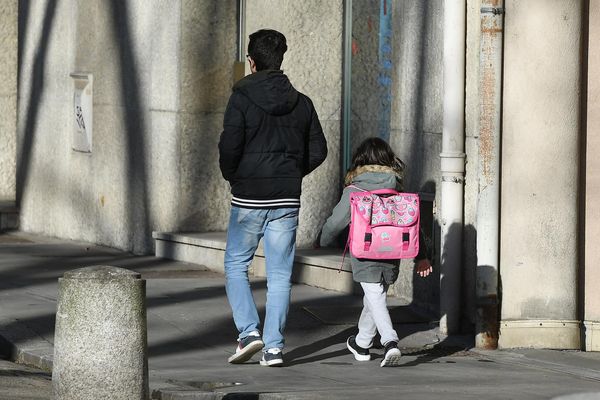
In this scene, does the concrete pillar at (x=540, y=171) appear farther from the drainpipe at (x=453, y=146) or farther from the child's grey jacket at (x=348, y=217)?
the child's grey jacket at (x=348, y=217)

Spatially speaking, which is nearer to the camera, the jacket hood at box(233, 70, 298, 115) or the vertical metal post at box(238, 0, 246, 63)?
the jacket hood at box(233, 70, 298, 115)

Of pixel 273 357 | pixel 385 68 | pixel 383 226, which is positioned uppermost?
pixel 385 68

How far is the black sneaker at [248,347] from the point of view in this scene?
342 inches

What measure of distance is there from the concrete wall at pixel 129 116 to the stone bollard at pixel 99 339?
22.9 ft

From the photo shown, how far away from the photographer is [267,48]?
28.7ft

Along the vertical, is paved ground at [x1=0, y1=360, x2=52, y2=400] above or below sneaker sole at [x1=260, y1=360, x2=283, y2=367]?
below

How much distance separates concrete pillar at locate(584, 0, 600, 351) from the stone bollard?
11.5 ft

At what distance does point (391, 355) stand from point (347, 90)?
4.84 metres

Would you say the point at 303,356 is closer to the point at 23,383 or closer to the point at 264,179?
the point at 264,179

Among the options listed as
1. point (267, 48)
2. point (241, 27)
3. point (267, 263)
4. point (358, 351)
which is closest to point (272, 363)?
point (267, 263)

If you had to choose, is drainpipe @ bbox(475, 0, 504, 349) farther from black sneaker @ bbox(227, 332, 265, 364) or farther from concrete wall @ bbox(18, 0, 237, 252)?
concrete wall @ bbox(18, 0, 237, 252)

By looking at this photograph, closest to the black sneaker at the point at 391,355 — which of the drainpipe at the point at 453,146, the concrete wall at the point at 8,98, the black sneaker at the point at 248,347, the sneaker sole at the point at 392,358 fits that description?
the sneaker sole at the point at 392,358

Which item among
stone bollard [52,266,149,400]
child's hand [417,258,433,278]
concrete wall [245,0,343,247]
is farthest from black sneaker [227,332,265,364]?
concrete wall [245,0,343,247]

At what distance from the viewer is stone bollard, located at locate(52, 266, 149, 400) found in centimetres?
696
